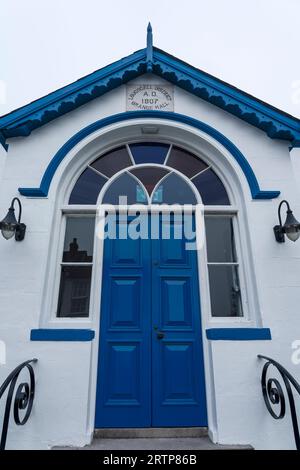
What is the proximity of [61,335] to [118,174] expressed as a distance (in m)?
Answer: 2.29

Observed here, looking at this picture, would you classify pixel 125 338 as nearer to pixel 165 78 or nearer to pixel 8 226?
pixel 8 226

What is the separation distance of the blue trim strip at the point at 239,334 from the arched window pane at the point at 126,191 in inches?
76.3

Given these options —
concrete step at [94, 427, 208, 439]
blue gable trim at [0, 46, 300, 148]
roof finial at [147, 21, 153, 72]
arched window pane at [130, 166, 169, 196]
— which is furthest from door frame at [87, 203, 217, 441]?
roof finial at [147, 21, 153, 72]

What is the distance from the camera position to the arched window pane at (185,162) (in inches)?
Result: 158

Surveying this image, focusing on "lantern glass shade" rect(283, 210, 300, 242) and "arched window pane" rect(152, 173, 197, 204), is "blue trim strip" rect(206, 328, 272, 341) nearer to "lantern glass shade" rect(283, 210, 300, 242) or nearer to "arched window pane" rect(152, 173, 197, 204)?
"lantern glass shade" rect(283, 210, 300, 242)

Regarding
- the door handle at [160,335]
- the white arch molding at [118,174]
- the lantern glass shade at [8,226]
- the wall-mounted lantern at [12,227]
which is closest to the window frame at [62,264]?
the white arch molding at [118,174]

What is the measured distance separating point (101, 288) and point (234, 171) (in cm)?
242

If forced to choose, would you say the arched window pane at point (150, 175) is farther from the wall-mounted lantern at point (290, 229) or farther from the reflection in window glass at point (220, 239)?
the wall-mounted lantern at point (290, 229)

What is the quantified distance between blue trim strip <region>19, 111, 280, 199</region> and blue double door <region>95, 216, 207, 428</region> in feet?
3.78

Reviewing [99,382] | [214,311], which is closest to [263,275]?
[214,311]

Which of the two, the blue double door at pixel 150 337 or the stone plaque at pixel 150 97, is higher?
the stone plaque at pixel 150 97

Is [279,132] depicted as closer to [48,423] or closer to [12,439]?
[48,423]

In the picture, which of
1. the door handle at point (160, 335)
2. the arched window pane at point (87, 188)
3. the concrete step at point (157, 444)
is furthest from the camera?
the arched window pane at point (87, 188)

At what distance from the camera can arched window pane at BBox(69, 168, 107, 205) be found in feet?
12.4
